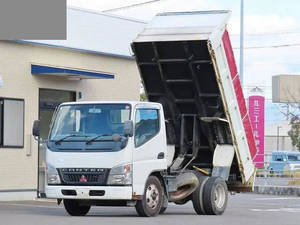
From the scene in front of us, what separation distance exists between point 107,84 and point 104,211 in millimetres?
8505

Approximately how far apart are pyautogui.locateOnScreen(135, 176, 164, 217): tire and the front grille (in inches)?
38.3

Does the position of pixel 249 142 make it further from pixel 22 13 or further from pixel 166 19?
pixel 22 13

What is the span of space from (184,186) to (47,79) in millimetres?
8310

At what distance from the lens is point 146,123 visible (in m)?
17.9

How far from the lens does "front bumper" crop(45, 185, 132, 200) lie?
671 inches

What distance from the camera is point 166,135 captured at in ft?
64.0

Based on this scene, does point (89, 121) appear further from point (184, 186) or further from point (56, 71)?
point (56, 71)

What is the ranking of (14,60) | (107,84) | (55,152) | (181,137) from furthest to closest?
(107,84)
(14,60)
(181,137)
(55,152)

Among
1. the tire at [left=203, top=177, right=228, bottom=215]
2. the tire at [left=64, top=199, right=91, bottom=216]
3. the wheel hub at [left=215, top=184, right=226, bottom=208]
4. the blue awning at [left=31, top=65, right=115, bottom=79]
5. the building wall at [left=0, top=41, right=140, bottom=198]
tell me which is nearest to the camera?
the tire at [left=64, top=199, right=91, bottom=216]

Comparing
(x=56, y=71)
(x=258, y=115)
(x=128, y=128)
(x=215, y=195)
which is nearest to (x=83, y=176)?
(x=128, y=128)

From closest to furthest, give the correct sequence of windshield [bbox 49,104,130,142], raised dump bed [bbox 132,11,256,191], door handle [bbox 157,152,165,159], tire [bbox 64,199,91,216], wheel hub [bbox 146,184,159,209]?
windshield [bbox 49,104,130,142] < wheel hub [bbox 146,184,159,209] < door handle [bbox 157,152,165,159] < tire [bbox 64,199,91,216] < raised dump bed [bbox 132,11,256,191]

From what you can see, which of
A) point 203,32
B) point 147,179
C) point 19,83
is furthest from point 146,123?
point 19,83

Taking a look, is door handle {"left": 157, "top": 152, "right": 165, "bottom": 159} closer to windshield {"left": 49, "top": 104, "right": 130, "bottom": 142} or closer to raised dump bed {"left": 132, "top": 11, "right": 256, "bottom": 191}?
windshield {"left": 49, "top": 104, "right": 130, "bottom": 142}

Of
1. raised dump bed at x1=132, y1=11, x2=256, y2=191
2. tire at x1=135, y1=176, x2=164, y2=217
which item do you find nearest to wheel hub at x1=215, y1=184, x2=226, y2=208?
raised dump bed at x1=132, y1=11, x2=256, y2=191
